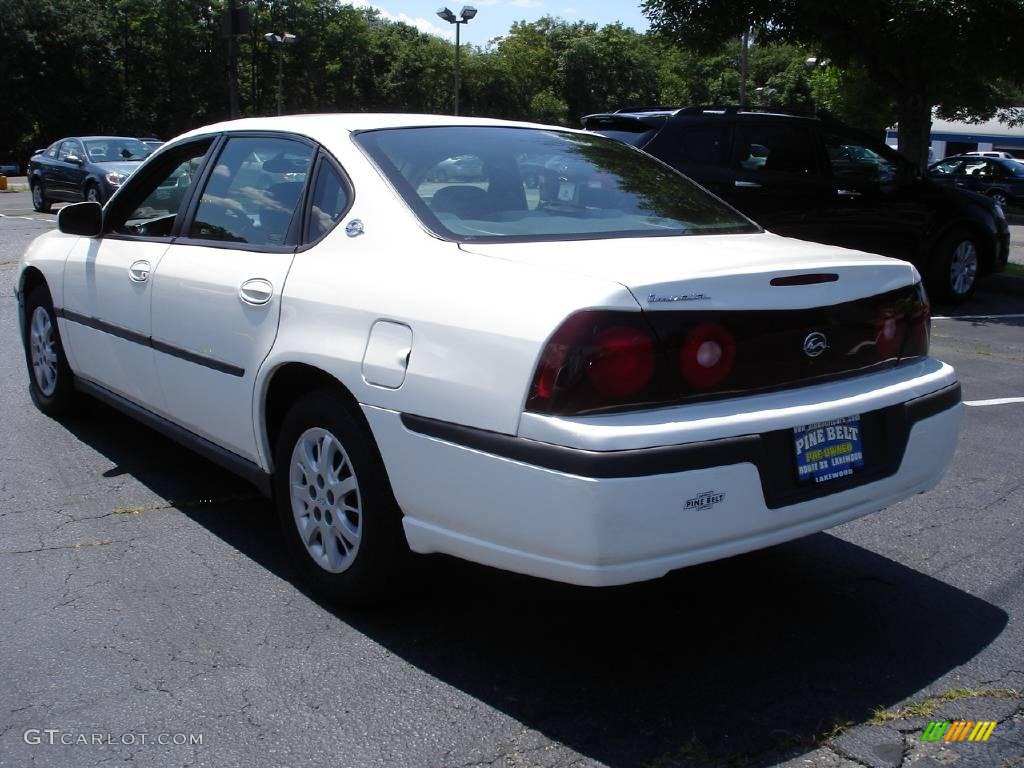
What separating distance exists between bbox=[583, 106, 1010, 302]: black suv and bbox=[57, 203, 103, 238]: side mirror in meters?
5.55

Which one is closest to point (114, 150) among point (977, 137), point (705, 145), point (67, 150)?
point (67, 150)

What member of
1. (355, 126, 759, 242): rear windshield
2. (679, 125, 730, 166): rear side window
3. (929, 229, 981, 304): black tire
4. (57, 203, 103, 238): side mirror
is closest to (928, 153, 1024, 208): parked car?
(929, 229, 981, 304): black tire

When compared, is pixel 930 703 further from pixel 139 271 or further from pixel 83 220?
pixel 83 220

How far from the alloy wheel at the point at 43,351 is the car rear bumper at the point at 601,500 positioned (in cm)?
322

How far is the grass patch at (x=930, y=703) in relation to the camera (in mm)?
2971

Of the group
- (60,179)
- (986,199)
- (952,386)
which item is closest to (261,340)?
(952,386)

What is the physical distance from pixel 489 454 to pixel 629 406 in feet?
1.31

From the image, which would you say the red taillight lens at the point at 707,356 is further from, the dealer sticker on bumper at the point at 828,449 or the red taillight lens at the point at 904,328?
the red taillight lens at the point at 904,328

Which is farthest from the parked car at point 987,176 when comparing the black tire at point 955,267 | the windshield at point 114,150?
the windshield at point 114,150

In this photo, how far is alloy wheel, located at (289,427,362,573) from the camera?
347cm

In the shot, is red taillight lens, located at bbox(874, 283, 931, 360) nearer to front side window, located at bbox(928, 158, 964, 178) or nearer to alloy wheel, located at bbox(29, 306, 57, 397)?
alloy wheel, located at bbox(29, 306, 57, 397)

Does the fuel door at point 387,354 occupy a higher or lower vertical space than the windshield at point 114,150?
lower

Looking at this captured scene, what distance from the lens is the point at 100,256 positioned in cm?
498

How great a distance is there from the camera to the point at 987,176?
2880 cm
